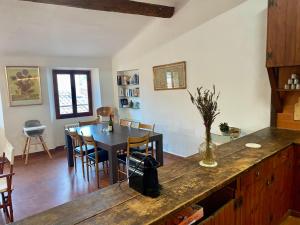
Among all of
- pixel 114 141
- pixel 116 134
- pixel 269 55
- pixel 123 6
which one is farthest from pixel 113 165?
pixel 123 6

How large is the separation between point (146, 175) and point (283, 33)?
A: 6.96 feet

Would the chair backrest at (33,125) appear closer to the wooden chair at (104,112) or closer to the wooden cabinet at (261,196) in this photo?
the wooden chair at (104,112)

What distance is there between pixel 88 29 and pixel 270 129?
3547mm

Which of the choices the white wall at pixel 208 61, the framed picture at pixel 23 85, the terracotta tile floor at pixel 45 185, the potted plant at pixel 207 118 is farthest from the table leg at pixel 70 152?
the potted plant at pixel 207 118

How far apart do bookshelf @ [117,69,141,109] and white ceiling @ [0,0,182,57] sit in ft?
2.58

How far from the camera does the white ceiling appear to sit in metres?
3.48

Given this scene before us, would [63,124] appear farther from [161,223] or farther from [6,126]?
[161,223]

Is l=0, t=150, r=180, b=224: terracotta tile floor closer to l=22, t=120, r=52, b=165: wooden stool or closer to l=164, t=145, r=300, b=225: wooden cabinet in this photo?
l=22, t=120, r=52, b=165: wooden stool

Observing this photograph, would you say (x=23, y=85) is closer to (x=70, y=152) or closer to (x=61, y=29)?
(x=61, y=29)

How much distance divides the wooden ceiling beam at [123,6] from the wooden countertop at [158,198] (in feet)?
8.99

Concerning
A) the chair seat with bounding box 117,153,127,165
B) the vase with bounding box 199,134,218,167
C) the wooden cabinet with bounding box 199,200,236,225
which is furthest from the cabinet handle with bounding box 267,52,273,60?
the chair seat with bounding box 117,153,127,165

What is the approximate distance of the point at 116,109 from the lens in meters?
6.29

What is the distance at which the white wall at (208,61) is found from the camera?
3090 millimetres

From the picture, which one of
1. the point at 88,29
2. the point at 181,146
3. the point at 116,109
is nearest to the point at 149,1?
the point at 88,29
